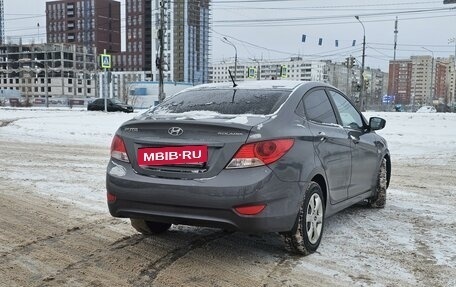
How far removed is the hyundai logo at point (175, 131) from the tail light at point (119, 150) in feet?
1.58

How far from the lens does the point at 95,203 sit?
21.9ft

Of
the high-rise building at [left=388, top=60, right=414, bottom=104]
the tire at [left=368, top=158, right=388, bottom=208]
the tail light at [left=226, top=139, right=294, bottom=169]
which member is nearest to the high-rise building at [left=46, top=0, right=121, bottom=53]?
the high-rise building at [left=388, top=60, right=414, bottom=104]

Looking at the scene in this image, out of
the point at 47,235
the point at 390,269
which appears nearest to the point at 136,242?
the point at 47,235

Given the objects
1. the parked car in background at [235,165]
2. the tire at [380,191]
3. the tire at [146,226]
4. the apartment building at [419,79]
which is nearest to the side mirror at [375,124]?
the tire at [380,191]

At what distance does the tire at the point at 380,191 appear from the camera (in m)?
6.51

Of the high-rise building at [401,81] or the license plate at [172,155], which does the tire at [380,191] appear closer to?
the license plate at [172,155]

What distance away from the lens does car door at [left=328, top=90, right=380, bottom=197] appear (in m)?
5.61

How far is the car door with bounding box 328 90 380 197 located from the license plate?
81.8 inches

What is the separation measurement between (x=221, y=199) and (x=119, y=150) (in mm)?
1120

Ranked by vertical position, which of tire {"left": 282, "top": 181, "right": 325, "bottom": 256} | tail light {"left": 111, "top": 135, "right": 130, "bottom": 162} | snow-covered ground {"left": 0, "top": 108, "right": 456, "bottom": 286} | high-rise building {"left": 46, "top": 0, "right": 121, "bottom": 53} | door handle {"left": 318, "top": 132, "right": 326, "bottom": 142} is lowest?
snow-covered ground {"left": 0, "top": 108, "right": 456, "bottom": 286}

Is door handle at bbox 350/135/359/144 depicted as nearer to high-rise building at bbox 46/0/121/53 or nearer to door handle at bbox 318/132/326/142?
door handle at bbox 318/132/326/142

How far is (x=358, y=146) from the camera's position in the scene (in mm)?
5715

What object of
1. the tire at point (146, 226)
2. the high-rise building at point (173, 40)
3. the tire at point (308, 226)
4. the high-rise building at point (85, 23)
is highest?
the high-rise building at point (85, 23)

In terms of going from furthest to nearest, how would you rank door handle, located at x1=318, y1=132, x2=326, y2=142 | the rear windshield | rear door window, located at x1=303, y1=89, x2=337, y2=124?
rear door window, located at x1=303, y1=89, x2=337, y2=124 < door handle, located at x1=318, y1=132, x2=326, y2=142 < the rear windshield
